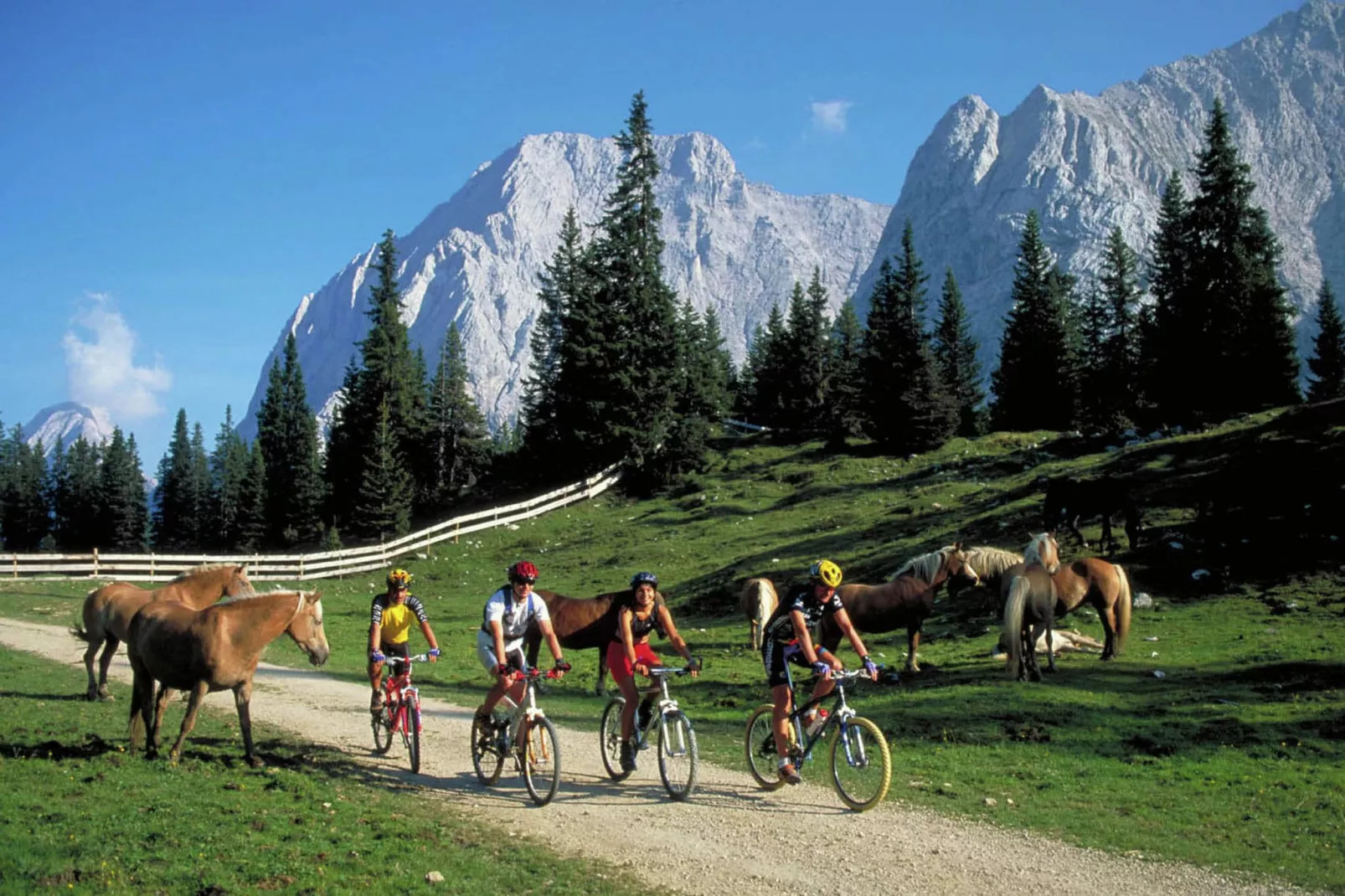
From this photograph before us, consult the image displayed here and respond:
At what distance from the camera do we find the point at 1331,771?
1180 centimetres

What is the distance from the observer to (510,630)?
35.8 ft

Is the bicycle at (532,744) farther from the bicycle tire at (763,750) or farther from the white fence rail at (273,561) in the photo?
the white fence rail at (273,561)

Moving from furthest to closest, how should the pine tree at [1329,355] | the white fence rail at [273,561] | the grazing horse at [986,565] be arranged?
1. the pine tree at [1329,355]
2. the white fence rail at [273,561]
3. the grazing horse at [986,565]

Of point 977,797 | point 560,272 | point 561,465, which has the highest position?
point 560,272

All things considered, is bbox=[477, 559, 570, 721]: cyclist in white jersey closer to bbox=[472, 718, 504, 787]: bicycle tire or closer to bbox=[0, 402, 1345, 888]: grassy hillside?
bbox=[472, 718, 504, 787]: bicycle tire

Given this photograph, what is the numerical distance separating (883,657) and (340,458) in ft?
190

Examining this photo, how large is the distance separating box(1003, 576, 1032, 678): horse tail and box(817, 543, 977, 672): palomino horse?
7.05ft

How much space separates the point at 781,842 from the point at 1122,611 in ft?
42.7

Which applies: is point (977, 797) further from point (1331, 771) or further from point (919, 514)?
point (919, 514)

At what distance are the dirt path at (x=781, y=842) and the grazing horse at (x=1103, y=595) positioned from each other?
901 cm

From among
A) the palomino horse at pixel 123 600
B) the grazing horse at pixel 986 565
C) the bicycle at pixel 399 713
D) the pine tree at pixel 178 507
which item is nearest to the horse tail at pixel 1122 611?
the grazing horse at pixel 986 565

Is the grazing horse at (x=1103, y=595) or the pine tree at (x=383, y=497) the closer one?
the grazing horse at (x=1103, y=595)

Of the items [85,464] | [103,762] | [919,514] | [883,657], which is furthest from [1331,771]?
[85,464]

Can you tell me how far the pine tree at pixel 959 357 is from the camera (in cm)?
6862
